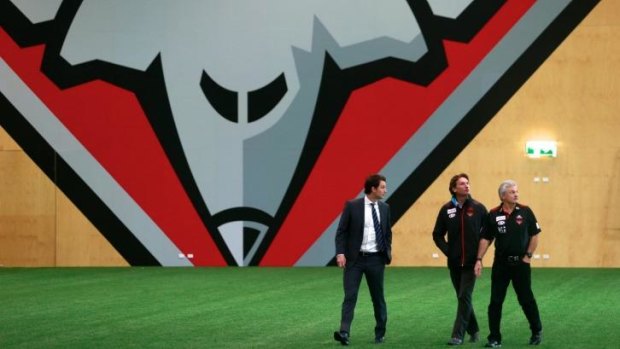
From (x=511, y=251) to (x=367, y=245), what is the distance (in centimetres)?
149

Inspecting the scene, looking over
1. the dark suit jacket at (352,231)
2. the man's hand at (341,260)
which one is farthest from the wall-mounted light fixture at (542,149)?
the man's hand at (341,260)

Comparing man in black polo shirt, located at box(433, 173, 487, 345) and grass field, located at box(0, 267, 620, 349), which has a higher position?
man in black polo shirt, located at box(433, 173, 487, 345)

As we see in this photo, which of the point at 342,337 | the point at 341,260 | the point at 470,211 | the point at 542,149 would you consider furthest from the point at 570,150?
the point at 342,337

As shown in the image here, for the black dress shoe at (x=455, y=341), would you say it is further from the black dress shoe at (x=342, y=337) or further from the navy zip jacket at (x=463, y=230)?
the black dress shoe at (x=342, y=337)

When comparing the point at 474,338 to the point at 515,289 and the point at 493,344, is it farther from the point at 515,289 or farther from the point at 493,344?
the point at 515,289

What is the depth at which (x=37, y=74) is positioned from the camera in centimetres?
2622

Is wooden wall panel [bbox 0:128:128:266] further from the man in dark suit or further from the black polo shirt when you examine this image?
the black polo shirt

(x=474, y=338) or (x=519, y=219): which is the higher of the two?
(x=519, y=219)

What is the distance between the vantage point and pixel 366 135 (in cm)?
2522

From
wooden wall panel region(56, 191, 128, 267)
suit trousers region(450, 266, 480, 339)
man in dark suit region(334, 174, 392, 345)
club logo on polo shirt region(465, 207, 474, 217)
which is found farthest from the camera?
wooden wall panel region(56, 191, 128, 267)

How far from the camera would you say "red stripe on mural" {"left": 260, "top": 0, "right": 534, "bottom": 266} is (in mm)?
24766

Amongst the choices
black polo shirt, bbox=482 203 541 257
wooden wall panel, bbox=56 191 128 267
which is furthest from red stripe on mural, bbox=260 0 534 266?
black polo shirt, bbox=482 203 541 257

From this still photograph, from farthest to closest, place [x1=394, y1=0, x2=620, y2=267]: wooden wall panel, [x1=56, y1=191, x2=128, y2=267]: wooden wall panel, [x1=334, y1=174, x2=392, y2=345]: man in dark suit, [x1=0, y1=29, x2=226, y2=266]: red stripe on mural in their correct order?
[x1=56, y1=191, x2=128, y2=267]: wooden wall panel
[x1=0, y1=29, x2=226, y2=266]: red stripe on mural
[x1=394, y1=0, x2=620, y2=267]: wooden wall panel
[x1=334, y1=174, x2=392, y2=345]: man in dark suit

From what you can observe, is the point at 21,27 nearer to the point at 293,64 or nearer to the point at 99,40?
the point at 99,40
